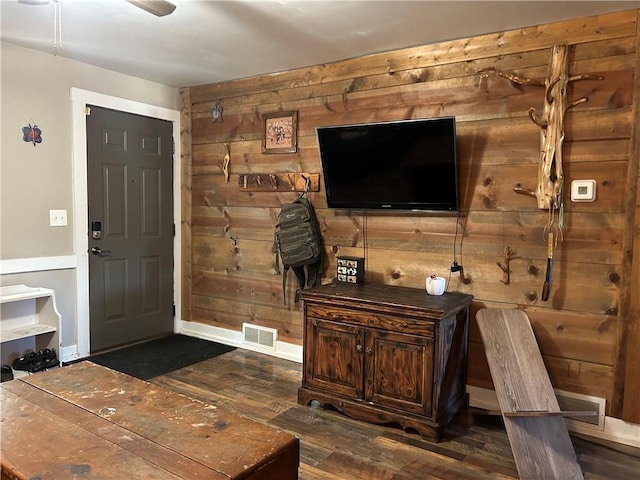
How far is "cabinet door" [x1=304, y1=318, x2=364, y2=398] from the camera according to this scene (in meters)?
2.91

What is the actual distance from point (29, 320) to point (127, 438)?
2.71m

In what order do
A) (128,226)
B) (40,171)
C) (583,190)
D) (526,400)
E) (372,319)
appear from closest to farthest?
(526,400) < (583,190) < (372,319) < (40,171) < (128,226)

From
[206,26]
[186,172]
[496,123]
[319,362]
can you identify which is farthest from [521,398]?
[186,172]

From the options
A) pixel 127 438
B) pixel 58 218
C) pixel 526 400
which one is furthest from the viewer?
pixel 58 218

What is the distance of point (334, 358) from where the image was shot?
2.99 metres

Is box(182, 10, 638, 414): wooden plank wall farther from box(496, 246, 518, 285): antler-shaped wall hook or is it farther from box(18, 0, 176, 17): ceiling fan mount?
box(18, 0, 176, 17): ceiling fan mount

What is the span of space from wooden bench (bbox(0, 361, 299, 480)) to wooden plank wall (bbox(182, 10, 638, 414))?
2.11 m

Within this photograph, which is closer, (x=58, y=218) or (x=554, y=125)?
(x=554, y=125)

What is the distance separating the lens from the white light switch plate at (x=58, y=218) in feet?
12.0

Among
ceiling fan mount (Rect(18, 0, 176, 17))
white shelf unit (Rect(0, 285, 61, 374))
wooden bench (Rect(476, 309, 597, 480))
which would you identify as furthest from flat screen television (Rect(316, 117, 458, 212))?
white shelf unit (Rect(0, 285, 61, 374))

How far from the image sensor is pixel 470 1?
251cm

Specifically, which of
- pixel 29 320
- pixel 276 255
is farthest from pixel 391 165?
pixel 29 320

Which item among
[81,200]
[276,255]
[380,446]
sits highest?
[81,200]

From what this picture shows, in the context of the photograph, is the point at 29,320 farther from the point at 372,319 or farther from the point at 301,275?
the point at 372,319
